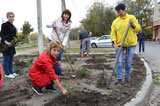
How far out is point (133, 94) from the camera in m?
2.99

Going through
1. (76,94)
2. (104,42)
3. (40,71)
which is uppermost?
(104,42)

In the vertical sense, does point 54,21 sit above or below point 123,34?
above

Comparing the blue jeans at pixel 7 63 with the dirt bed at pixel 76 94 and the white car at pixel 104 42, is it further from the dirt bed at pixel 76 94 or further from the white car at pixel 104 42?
the white car at pixel 104 42

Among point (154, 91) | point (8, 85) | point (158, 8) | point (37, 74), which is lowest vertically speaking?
point (154, 91)

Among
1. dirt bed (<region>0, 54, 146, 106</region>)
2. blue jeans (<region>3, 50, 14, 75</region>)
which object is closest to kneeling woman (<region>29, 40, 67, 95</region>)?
dirt bed (<region>0, 54, 146, 106</region>)

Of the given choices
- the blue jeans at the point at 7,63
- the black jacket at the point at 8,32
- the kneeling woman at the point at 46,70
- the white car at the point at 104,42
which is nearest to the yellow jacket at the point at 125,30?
the kneeling woman at the point at 46,70

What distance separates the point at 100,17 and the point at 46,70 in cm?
2766

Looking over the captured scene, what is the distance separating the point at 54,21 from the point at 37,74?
171 cm

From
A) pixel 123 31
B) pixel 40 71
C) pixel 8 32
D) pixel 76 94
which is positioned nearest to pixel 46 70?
pixel 40 71

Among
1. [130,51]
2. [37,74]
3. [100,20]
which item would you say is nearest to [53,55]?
[37,74]

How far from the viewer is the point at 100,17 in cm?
2884

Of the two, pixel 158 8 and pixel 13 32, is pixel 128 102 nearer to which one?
pixel 13 32

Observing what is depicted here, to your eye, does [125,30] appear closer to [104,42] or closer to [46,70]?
[46,70]

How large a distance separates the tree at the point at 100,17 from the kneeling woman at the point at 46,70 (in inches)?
1052
